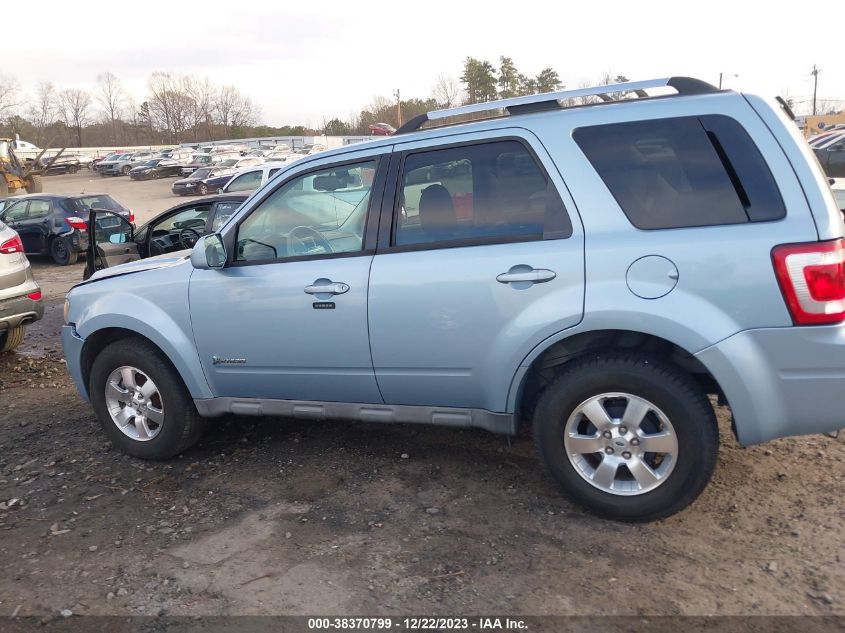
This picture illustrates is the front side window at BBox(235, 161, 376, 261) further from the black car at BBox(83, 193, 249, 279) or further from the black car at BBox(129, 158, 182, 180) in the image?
the black car at BBox(129, 158, 182, 180)

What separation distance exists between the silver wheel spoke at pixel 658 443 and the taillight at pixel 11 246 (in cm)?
617

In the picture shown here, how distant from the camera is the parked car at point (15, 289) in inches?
270

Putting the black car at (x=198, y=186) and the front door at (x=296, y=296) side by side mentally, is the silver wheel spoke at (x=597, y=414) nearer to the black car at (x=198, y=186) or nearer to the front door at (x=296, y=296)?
the front door at (x=296, y=296)

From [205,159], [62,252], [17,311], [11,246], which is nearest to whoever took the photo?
[17,311]

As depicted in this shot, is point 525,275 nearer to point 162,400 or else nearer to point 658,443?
point 658,443

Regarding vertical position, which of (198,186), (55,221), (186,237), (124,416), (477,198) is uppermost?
(477,198)

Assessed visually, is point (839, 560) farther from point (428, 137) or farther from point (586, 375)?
point (428, 137)

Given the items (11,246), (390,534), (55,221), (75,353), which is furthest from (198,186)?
(390,534)

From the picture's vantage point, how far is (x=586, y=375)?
3.44 metres

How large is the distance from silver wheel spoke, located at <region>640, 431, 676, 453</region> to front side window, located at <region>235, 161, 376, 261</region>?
194 cm

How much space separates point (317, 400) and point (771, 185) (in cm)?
258

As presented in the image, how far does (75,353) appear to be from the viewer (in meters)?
4.90

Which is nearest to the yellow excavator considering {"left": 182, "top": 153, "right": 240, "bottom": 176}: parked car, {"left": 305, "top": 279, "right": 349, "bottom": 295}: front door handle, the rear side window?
{"left": 182, "top": 153, "right": 240, "bottom": 176}: parked car

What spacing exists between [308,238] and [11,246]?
4.39 metres
